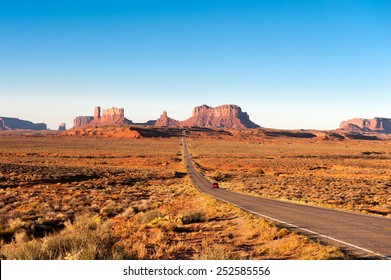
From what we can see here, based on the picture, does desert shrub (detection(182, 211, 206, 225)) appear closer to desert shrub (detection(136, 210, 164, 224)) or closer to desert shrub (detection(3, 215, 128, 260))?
desert shrub (detection(136, 210, 164, 224))

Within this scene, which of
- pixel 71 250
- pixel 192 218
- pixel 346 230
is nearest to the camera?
pixel 71 250

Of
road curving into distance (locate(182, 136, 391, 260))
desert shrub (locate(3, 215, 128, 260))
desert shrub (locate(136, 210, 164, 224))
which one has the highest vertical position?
desert shrub (locate(3, 215, 128, 260))

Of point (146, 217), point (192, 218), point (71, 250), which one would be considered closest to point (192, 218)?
point (192, 218)

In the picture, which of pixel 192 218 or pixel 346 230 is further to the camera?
pixel 192 218

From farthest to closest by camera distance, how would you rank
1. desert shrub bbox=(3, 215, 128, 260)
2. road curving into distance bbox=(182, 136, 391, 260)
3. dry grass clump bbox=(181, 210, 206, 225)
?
dry grass clump bbox=(181, 210, 206, 225)
road curving into distance bbox=(182, 136, 391, 260)
desert shrub bbox=(3, 215, 128, 260)

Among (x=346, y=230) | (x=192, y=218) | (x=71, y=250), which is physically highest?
(x=71, y=250)

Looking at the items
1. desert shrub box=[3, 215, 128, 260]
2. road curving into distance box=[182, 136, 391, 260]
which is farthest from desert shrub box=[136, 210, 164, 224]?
desert shrub box=[3, 215, 128, 260]

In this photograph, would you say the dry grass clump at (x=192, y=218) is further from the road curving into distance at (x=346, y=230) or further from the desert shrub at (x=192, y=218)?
the road curving into distance at (x=346, y=230)

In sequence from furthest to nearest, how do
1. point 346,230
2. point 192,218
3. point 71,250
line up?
point 192,218
point 346,230
point 71,250

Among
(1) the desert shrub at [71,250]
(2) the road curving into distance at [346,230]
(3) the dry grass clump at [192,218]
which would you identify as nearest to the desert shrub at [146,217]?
(3) the dry grass clump at [192,218]

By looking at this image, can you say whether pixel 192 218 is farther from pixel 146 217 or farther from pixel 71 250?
pixel 71 250

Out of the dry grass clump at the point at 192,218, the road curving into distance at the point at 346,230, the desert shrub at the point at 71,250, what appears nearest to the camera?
the desert shrub at the point at 71,250
